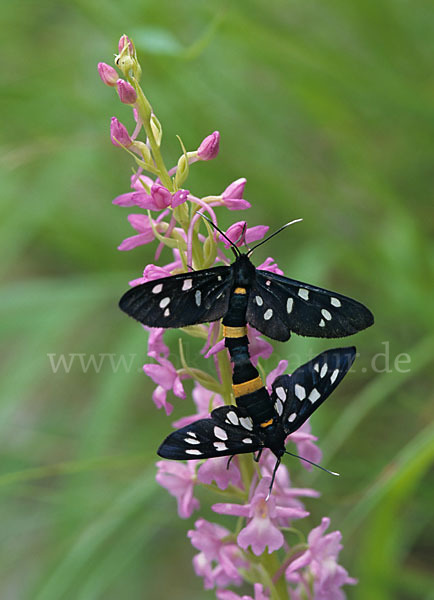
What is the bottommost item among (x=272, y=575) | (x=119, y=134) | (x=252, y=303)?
(x=272, y=575)

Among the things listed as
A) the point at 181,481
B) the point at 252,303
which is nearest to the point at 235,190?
the point at 252,303

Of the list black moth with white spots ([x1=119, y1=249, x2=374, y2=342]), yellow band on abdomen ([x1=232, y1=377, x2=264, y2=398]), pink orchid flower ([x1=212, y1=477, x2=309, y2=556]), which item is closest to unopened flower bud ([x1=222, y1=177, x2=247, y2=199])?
black moth with white spots ([x1=119, y1=249, x2=374, y2=342])

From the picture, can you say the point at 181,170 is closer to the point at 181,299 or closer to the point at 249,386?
the point at 181,299

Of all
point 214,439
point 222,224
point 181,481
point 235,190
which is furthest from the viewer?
point 222,224

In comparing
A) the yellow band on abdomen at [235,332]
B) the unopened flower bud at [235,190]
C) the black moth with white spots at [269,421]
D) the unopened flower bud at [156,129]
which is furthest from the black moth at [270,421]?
the unopened flower bud at [156,129]

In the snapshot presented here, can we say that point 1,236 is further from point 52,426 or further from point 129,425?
point 129,425

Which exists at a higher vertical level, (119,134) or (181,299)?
(119,134)

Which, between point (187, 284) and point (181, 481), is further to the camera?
point (181, 481)

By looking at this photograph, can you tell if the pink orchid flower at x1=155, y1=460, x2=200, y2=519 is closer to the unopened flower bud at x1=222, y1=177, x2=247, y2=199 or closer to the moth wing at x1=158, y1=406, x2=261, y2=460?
the moth wing at x1=158, y1=406, x2=261, y2=460
